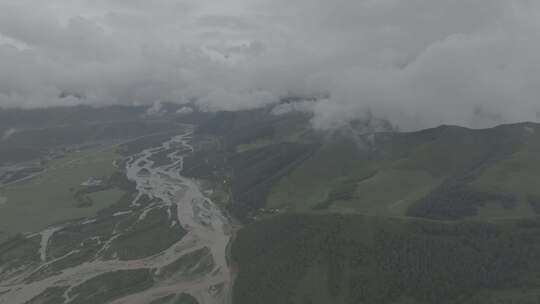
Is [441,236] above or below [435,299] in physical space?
above

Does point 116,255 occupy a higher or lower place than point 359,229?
lower

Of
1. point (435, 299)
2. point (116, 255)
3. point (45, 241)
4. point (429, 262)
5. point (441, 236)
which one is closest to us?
point (435, 299)

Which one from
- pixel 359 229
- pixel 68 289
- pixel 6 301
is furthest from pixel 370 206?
pixel 6 301

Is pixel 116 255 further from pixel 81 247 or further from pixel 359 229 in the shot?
pixel 359 229

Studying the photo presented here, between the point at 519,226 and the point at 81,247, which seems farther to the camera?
the point at 81,247

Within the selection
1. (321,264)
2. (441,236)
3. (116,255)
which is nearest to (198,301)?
(321,264)

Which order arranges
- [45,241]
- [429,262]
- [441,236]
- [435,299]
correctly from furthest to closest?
[45,241], [441,236], [429,262], [435,299]

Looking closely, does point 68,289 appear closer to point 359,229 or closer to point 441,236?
point 359,229

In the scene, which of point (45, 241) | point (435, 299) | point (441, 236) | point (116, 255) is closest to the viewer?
point (435, 299)

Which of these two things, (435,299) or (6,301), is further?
(6,301)
